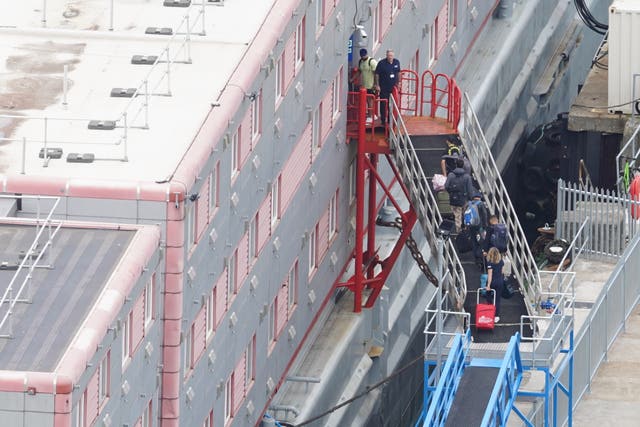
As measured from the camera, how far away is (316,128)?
70.6 m

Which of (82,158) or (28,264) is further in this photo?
(82,158)

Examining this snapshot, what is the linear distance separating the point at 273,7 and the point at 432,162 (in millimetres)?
6769

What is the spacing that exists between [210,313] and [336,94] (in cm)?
980

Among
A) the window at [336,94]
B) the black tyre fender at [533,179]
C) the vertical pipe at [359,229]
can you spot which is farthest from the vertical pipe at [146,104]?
the black tyre fender at [533,179]

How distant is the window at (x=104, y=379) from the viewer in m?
56.8

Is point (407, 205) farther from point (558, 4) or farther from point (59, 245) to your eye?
point (59, 245)

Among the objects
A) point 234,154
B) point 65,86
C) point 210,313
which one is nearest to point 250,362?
point 210,313

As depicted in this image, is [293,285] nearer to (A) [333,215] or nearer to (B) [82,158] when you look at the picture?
(A) [333,215]

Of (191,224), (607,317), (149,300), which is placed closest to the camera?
(149,300)

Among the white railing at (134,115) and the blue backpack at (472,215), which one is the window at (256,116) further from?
the blue backpack at (472,215)

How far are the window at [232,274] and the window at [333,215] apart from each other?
749 centimetres

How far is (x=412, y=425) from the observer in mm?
79625

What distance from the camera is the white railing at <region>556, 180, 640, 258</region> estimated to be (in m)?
74.4

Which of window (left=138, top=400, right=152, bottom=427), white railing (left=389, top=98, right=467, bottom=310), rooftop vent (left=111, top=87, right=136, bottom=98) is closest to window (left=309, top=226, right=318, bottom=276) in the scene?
Answer: white railing (left=389, top=98, right=467, bottom=310)
